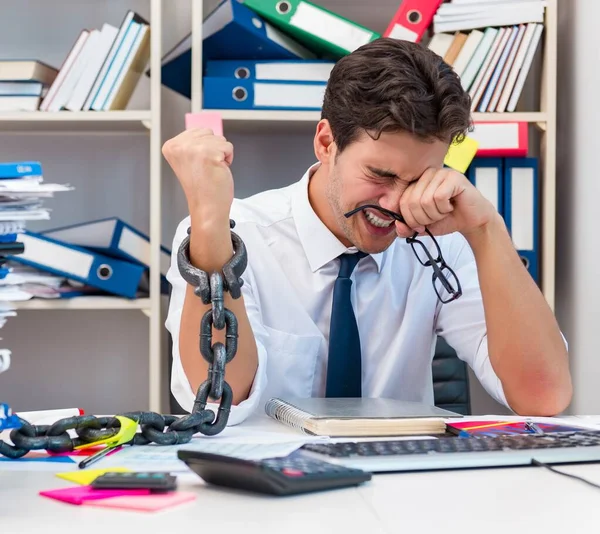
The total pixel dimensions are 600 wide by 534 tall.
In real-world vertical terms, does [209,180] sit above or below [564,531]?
above

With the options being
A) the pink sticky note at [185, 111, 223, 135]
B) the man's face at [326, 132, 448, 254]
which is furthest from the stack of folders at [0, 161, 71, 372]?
the man's face at [326, 132, 448, 254]

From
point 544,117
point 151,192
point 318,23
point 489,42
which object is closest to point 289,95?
point 318,23

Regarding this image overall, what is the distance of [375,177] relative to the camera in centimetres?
146

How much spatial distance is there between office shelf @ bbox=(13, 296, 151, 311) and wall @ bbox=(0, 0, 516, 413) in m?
0.34

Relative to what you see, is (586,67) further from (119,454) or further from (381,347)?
(119,454)

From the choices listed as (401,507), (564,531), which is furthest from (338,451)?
(564,531)

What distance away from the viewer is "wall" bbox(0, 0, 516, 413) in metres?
2.43

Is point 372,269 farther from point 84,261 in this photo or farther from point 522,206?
point 84,261

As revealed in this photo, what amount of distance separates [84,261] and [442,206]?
1069 millimetres

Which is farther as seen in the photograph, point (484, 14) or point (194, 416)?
point (484, 14)

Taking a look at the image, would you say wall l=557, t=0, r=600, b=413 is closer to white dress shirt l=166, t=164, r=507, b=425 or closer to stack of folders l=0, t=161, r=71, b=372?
white dress shirt l=166, t=164, r=507, b=425

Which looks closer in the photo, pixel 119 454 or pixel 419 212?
pixel 119 454

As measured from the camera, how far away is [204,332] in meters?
0.99

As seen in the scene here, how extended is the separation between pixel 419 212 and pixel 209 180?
1.26ft
